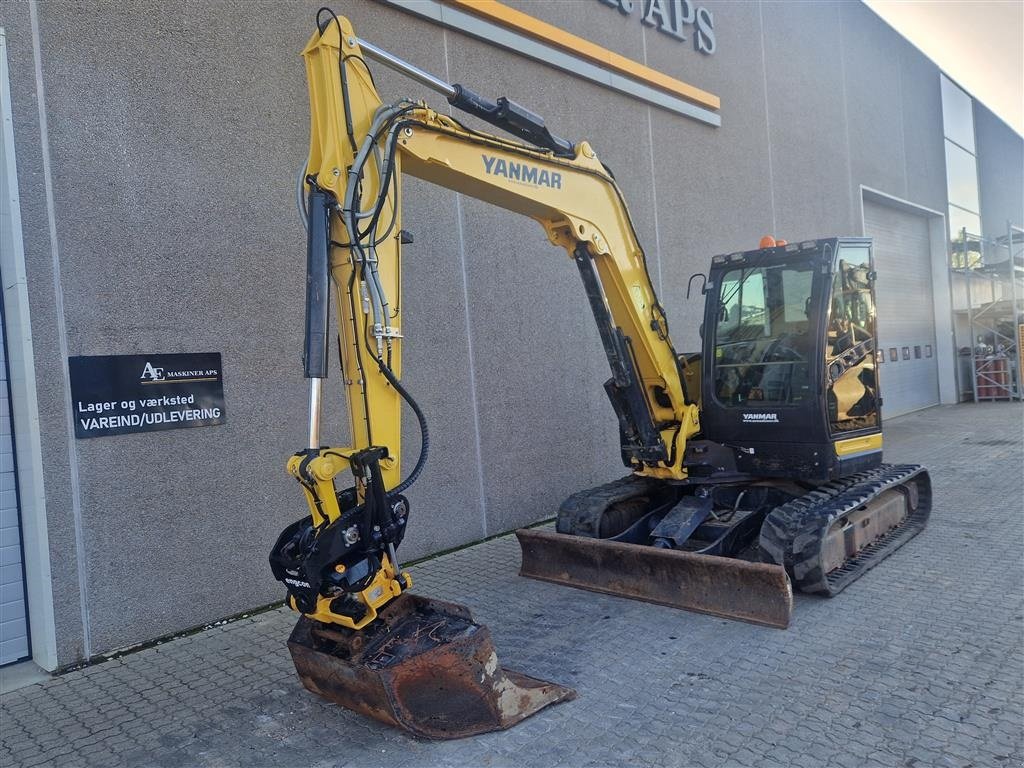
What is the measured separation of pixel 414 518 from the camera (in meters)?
7.00

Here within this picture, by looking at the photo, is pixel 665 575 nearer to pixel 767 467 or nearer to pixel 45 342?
pixel 767 467

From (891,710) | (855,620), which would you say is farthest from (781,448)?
(891,710)

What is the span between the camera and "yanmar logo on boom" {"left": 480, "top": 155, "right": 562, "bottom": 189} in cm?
477

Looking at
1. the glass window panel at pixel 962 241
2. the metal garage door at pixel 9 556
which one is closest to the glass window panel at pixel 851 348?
the metal garage door at pixel 9 556

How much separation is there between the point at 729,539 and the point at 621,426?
128 centimetres

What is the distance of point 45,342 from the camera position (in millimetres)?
4914

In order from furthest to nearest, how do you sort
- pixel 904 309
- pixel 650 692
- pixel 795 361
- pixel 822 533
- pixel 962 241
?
pixel 962 241
pixel 904 309
pixel 795 361
pixel 822 533
pixel 650 692

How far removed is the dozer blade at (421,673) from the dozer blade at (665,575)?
5.31ft

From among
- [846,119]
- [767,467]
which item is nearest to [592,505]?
[767,467]

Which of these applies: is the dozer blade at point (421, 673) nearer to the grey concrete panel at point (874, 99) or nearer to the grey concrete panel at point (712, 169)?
the grey concrete panel at point (712, 169)

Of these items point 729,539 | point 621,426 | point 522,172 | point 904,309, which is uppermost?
point 522,172

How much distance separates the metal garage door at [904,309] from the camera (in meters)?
16.6

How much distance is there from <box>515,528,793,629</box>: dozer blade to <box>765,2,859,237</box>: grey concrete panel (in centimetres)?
907

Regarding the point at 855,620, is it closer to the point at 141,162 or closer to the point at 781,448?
the point at 781,448
